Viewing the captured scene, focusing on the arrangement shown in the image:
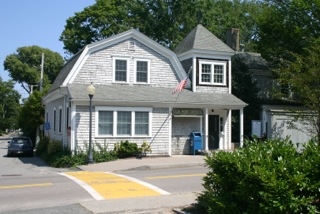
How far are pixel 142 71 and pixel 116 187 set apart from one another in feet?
45.2

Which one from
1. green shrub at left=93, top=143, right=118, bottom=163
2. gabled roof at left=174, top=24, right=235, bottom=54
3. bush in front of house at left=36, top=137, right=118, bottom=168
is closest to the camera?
bush in front of house at left=36, top=137, right=118, bottom=168

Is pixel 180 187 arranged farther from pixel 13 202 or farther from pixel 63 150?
pixel 63 150

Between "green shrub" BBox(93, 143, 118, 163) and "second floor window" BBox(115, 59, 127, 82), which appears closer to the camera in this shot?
"green shrub" BBox(93, 143, 118, 163)

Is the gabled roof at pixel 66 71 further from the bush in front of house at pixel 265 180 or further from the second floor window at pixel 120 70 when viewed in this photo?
the bush in front of house at pixel 265 180

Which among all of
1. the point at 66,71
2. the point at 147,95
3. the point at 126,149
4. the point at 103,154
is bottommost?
the point at 103,154

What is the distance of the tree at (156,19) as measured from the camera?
41.4m

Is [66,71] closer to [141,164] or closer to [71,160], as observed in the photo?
[71,160]

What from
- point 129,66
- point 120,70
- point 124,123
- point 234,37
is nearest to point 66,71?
point 120,70

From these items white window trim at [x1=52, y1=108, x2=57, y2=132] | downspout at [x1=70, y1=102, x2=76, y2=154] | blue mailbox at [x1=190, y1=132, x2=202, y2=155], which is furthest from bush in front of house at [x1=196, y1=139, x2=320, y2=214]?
white window trim at [x1=52, y1=108, x2=57, y2=132]

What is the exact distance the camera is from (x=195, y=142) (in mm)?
25422

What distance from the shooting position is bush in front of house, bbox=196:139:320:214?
21.0ft

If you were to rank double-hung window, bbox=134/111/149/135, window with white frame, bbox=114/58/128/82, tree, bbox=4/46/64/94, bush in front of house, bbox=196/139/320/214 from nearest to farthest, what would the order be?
bush in front of house, bbox=196/139/320/214 → double-hung window, bbox=134/111/149/135 → window with white frame, bbox=114/58/128/82 → tree, bbox=4/46/64/94

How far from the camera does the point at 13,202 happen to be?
10969mm

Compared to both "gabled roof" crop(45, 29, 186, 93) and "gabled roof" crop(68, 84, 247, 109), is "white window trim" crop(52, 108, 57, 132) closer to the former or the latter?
"gabled roof" crop(45, 29, 186, 93)
